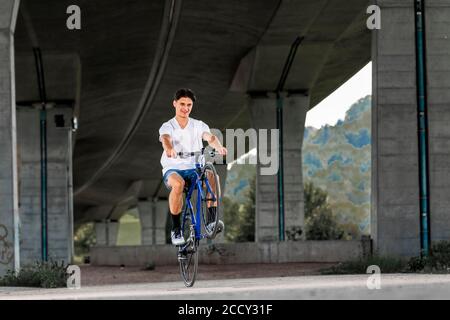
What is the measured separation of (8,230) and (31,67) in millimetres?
21762

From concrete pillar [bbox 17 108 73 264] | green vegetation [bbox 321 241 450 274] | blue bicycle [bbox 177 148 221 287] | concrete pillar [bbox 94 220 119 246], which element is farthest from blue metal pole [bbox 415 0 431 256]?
concrete pillar [bbox 94 220 119 246]

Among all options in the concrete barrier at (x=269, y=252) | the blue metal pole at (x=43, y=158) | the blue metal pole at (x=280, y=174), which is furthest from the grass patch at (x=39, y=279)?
the blue metal pole at (x=280, y=174)

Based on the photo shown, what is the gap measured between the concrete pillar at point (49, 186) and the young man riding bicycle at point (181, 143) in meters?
33.7

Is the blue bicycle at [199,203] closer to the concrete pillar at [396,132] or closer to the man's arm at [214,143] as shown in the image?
the man's arm at [214,143]

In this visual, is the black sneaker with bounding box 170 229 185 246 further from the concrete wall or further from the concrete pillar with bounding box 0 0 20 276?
the concrete wall

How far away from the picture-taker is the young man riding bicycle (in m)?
12.7

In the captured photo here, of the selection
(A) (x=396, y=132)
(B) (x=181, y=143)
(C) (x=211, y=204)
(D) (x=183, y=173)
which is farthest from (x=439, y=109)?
(B) (x=181, y=143)

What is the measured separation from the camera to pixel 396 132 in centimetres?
2541

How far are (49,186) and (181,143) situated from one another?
36.1 m

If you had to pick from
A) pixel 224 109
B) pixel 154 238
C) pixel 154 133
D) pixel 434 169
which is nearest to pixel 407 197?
pixel 434 169

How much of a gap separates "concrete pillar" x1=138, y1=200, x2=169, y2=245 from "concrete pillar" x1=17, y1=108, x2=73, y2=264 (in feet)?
194

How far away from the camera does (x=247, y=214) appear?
142 metres

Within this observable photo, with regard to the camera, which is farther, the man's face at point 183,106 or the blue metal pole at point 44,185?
the blue metal pole at point 44,185

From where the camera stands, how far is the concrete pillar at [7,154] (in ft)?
78.8
